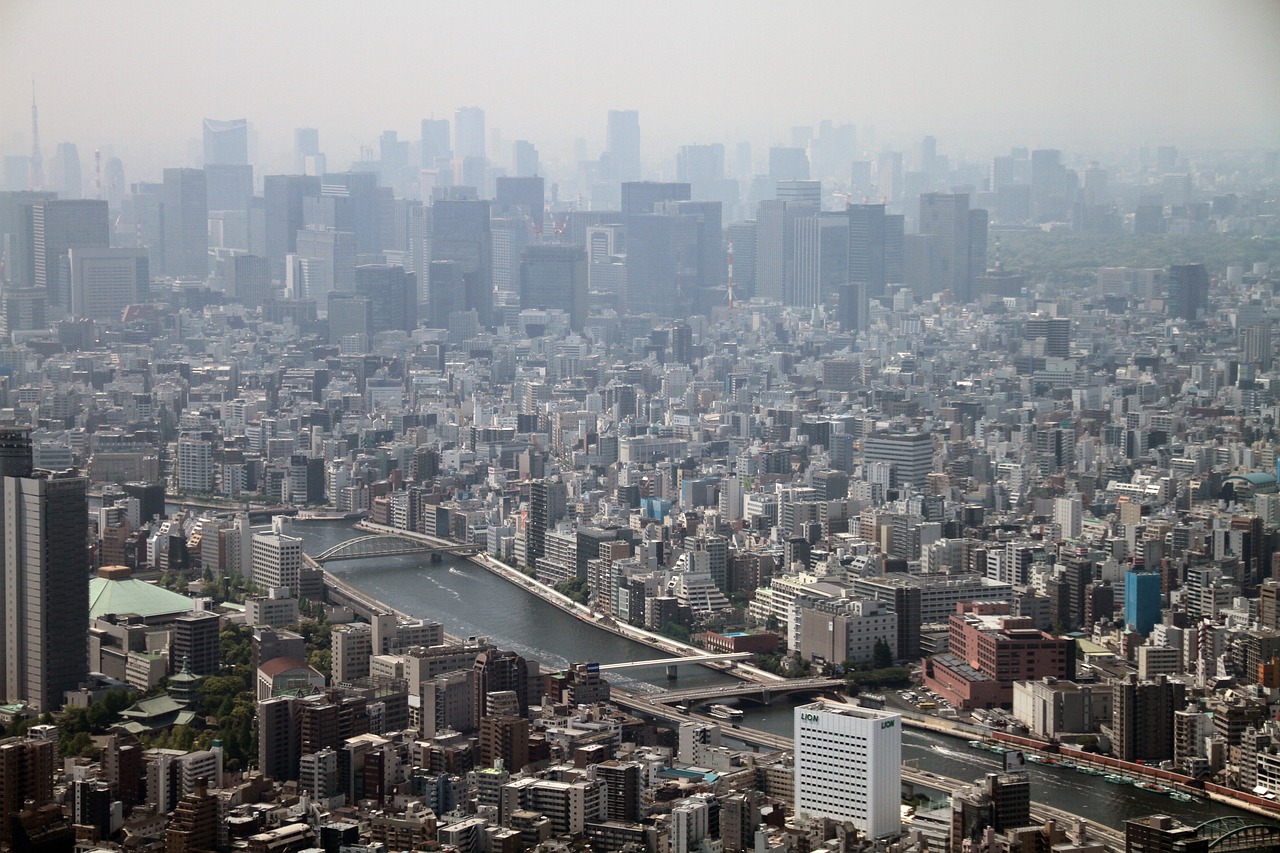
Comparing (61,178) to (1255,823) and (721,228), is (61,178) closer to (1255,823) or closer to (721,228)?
(721,228)

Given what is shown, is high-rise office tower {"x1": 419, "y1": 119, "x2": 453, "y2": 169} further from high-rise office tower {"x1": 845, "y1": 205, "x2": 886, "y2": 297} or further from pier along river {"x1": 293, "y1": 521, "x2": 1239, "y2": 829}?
pier along river {"x1": 293, "y1": 521, "x2": 1239, "y2": 829}

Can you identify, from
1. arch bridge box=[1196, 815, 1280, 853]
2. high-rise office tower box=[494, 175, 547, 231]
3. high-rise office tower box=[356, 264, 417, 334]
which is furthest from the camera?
high-rise office tower box=[494, 175, 547, 231]

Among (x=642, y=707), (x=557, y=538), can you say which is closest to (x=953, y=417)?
(x=557, y=538)

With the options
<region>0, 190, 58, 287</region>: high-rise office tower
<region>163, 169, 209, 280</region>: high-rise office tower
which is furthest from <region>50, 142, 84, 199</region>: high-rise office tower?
<region>163, 169, 209, 280</region>: high-rise office tower

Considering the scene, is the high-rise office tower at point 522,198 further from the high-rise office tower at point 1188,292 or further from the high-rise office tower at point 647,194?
the high-rise office tower at point 1188,292

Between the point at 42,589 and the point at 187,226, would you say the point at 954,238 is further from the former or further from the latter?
the point at 42,589

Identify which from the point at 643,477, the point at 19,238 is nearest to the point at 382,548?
the point at 643,477
